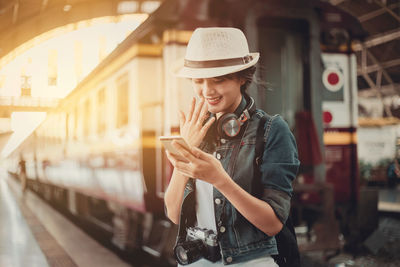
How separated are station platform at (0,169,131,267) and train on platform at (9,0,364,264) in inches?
13.5

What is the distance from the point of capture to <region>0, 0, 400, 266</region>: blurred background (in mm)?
2922

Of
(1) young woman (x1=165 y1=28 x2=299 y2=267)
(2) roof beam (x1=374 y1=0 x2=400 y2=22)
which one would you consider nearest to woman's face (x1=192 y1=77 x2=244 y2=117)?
(1) young woman (x1=165 y1=28 x2=299 y2=267)

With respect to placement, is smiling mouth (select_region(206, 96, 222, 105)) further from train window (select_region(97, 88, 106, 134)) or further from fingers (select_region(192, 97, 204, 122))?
train window (select_region(97, 88, 106, 134))

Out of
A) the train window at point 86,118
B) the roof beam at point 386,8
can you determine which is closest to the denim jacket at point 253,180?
the train window at point 86,118

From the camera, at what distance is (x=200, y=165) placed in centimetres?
122

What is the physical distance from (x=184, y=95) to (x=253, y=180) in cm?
219

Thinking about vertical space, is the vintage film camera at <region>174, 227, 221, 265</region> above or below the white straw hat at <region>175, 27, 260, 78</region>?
below

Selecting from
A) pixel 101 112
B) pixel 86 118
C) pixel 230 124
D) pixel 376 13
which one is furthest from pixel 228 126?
pixel 376 13

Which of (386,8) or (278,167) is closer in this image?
(278,167)

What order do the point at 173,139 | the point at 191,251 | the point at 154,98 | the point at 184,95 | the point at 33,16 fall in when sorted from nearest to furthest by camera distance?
1. the point at 173,139
2. the point at 191,251
3. the point at 33,16
4. the point at 184,95
5. the point at 154,98

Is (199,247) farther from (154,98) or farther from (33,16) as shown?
(154,98)

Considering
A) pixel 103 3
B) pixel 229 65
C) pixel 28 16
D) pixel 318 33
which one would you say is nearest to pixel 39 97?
pixel 28 16

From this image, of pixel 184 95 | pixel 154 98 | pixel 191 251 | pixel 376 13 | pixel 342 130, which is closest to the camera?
pixel 191 251

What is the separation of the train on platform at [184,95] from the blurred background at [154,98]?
0.04 feet
